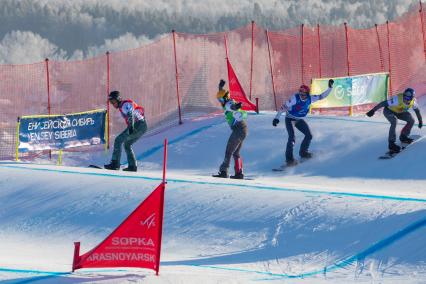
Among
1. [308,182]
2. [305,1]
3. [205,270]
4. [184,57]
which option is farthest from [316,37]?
[305,1]

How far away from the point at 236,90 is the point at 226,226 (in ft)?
29.9

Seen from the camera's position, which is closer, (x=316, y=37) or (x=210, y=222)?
(x=210, y=222)

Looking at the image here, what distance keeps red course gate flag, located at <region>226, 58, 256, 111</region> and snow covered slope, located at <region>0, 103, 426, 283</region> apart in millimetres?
4373

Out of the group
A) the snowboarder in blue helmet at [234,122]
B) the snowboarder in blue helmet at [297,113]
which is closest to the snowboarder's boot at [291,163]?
the snowboarder in blue helmet at [297,113]

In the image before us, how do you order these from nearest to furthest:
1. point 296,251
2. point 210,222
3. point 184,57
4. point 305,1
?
point 296,251
point 210,222
point 184,57
point 305,1

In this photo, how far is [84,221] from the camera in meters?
12.7

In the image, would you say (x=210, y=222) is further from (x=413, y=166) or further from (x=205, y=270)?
(x=413, y=166)

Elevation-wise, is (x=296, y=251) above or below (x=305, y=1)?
below

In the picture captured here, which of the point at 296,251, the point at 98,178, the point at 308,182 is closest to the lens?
the point at 296,251

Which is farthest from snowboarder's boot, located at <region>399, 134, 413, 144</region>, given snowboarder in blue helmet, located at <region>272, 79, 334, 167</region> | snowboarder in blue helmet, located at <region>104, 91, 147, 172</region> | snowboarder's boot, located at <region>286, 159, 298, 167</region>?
snowboarder in blue helmet, located at <region>104, 91, 147, 172</region>

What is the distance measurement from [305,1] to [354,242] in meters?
35.8

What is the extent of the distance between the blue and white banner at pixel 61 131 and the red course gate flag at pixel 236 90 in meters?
2.77

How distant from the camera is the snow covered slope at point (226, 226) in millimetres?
10258

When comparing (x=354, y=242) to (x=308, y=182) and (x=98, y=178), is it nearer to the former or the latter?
(x=98, y=178)
